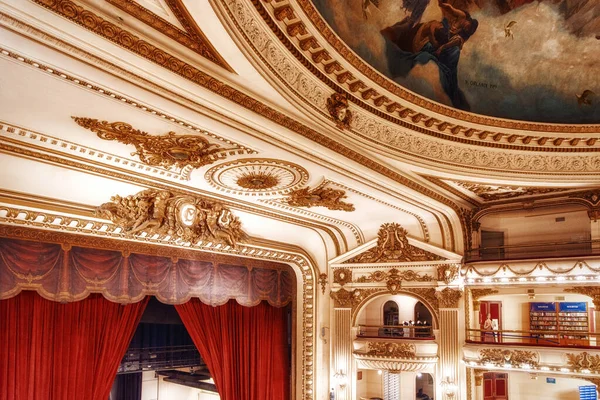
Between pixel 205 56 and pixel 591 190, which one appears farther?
pixel 591 190

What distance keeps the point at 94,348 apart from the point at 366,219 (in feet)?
21.9

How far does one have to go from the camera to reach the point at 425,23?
27.6 feet

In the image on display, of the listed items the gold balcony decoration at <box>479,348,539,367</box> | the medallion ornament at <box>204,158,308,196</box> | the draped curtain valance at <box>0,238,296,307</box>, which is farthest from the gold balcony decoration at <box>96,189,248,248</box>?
the gold balcony decoration at <box>479,348,539,367</box>

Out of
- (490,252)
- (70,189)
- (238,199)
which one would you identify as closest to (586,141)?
(490,252)

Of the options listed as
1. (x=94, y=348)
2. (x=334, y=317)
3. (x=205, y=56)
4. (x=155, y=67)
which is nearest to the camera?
(x=155, y=67)

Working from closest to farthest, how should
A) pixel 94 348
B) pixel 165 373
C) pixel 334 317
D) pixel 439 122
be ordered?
pixel 439 122
pixel 94 348
pixel 334 317
pixel 165 373

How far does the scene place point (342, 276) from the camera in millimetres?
14008

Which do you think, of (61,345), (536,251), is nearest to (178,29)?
(61,345)

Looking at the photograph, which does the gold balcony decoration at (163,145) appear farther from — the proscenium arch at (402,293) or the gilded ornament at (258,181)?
the proscenium arch at (402,293)

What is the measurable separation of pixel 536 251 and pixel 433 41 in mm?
6115

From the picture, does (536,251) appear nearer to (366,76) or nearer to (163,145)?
(366,76)

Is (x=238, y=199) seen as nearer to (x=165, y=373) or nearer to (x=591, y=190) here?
(x=591, y=190)

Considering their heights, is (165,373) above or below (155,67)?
below

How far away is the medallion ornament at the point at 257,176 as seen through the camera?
8469mm
